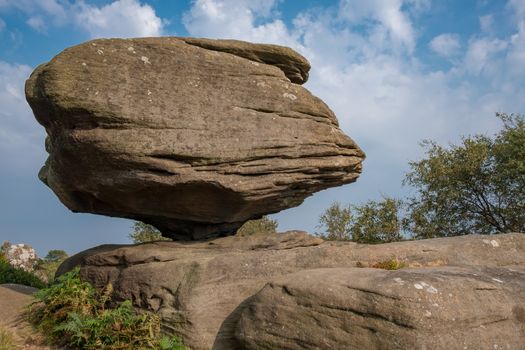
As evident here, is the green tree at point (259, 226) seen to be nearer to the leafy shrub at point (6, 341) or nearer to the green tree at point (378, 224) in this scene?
the green tree at point (378, 224)

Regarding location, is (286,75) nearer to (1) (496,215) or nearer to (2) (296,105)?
(2) (296,105)

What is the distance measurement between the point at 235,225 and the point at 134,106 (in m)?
5.68

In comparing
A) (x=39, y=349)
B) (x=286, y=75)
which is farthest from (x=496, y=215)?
(x=39, y=349)

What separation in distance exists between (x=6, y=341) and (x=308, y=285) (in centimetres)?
794

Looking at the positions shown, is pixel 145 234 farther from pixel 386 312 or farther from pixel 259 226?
pixel 386 312

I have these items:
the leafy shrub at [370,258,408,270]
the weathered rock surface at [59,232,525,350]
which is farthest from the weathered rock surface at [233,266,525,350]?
the leafy shrub at [370,258,408,270]

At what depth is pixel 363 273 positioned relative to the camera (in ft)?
36.5

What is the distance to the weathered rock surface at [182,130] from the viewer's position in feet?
45.1

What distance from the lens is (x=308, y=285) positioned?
35.8 feet

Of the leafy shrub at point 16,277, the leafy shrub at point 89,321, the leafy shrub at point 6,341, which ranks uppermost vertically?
the leafy shrub at point 16,277

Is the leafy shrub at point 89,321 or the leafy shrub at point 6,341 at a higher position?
→ the leafy shrub at point 89,321

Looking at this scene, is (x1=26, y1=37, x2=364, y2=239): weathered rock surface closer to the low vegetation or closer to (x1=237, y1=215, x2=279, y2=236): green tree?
the low vegetation

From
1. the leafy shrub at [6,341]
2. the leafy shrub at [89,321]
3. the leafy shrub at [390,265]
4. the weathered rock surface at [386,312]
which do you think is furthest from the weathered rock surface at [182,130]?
the leafy shrub at [6,341]

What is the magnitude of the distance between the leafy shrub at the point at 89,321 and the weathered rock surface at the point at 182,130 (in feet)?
9.66
